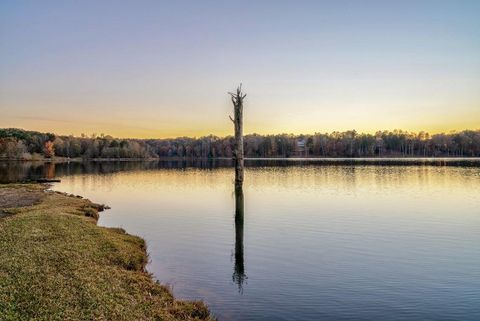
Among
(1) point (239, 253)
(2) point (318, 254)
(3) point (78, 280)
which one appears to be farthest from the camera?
(1) point (239, 253)

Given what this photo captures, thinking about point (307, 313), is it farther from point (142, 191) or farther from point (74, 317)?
point (142, 191)

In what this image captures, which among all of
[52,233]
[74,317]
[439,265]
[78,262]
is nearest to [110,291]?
[74,317]

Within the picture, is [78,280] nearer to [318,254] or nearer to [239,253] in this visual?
[239,253]

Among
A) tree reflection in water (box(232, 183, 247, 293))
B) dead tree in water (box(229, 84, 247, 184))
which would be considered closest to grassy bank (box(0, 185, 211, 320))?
tree reflection in water (box(232, 183, 247, 293))

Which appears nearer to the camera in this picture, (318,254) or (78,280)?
(78,280)

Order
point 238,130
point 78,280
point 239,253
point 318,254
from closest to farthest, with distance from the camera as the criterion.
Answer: point 78,280, point 318,254, point 239,253, point 238,130

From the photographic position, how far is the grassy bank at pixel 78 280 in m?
10.9

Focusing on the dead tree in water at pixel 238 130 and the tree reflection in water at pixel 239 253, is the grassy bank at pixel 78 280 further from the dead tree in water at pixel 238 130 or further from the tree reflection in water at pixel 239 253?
the dead tree in water at pixel 238 130

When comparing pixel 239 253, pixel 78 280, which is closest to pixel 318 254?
pixel 239 253

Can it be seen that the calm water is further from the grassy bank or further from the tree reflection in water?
the grassy bank

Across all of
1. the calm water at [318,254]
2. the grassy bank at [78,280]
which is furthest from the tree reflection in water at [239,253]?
the grassy bank at [78,280]

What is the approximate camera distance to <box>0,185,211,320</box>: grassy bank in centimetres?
1088

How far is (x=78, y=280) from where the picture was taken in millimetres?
13195

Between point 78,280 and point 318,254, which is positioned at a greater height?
point 78,280
